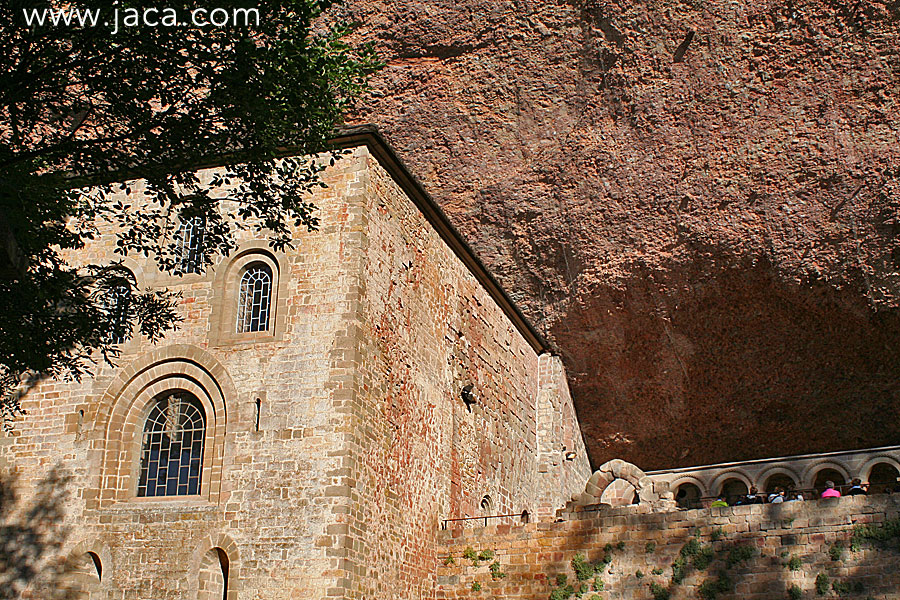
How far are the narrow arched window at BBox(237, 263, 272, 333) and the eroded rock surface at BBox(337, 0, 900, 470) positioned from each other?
30.5 feet

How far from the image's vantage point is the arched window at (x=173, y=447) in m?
13.6

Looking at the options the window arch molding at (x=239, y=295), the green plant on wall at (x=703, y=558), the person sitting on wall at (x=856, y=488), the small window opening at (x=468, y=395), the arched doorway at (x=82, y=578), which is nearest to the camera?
the arched doorway at (x=82, y=578)

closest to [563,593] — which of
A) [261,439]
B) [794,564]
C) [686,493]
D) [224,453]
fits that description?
[794,564]

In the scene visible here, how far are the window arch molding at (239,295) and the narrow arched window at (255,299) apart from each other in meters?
0.04

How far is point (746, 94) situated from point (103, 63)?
14.9m

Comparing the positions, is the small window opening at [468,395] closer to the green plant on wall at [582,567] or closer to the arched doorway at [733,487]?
the green plant on wall at [582,567]

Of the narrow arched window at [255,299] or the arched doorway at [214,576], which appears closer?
the arched doorway at [214,576]

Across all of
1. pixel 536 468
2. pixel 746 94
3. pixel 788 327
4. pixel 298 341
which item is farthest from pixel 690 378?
pixel 298 341

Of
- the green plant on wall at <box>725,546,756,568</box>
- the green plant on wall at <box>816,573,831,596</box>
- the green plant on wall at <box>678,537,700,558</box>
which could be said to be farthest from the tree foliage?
the green plant on wall at <box>816,573,831,596</box>

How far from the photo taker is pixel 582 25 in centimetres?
2081

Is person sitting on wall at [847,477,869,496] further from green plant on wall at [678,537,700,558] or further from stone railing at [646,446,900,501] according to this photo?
stone railing at [646,446,900,501]

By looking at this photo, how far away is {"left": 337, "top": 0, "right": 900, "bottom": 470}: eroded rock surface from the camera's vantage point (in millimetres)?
20281

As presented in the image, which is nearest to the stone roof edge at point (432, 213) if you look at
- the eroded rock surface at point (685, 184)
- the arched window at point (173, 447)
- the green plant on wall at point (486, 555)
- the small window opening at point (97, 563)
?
the eroded rock surface at point (685, 184)

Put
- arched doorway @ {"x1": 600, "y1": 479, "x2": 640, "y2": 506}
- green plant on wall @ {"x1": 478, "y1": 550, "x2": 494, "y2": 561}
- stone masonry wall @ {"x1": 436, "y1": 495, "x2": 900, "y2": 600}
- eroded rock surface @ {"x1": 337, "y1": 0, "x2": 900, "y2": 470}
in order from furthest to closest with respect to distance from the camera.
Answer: eroded rock surface @ {"x1": 337, "y1": 0, "x2": 900, "y2": 470} < arched doorway @ {"x1": 600, "y1": 479, "x2": 640, "y2": 506} < green plant on wall @ {"x1": 478, "y1": 550, "x2": 494, "y2": 561} < stone masonry wall @ {"x1": 436, "y1": 495, "x2": 900, "y2": 600}
